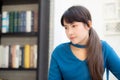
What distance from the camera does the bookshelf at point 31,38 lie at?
261 cm

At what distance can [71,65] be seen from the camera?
129 centimetres

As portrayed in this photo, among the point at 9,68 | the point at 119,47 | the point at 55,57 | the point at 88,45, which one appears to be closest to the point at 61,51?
the point at 55,57

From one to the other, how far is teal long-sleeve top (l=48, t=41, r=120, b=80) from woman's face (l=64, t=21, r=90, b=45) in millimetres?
97

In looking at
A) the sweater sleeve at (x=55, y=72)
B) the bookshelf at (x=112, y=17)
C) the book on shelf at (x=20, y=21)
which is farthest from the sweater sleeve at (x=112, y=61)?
the book on shelf at (x=20, y=21)

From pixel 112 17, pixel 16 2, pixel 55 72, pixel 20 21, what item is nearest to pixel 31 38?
Result: pixel 20 21

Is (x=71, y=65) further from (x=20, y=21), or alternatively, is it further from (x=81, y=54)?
(x=20, y=21)

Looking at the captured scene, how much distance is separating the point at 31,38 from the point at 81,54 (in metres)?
1.66

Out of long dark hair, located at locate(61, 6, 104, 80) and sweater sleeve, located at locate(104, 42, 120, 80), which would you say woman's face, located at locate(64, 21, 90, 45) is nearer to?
long dark hair, located at locate(61, 6, 104, 80)

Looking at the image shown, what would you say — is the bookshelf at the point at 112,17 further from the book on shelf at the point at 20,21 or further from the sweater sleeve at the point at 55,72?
the sweater sleeve at the point at 55,72

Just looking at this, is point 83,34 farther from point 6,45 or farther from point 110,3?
point 6,45

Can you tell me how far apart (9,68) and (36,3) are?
82cm

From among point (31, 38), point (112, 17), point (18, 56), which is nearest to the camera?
point (112, 17)

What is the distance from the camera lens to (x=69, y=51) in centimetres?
135

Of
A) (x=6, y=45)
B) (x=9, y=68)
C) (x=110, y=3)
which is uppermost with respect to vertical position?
(x=110, y=3)
